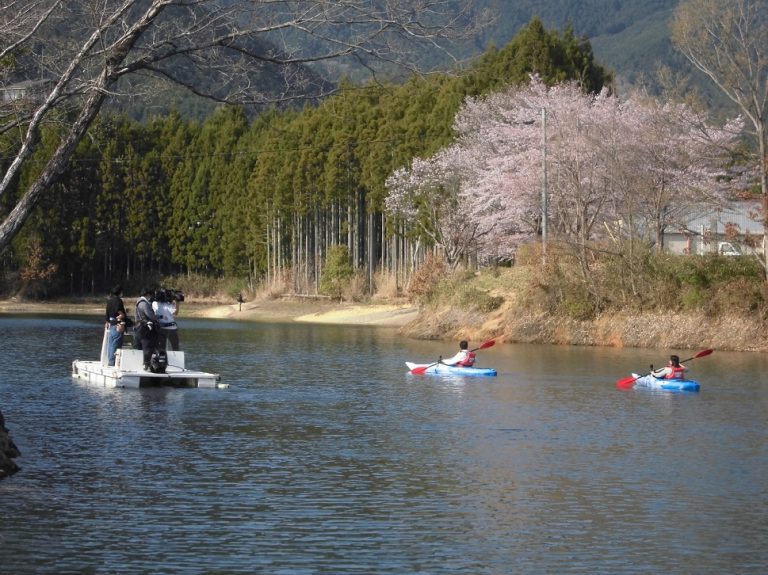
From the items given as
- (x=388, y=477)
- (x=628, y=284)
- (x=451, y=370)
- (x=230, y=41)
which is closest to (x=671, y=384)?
(x=451, y=370)

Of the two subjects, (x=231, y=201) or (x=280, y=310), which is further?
(x=231, y=201)

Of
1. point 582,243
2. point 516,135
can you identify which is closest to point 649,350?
point 582,243

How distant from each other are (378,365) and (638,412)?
1225 centimetres

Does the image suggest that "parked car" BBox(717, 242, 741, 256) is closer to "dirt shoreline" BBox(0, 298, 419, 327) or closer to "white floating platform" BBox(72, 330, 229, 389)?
"dirt shoreline" BBox(0, 298, 419, 327)

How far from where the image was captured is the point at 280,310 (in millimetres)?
78938

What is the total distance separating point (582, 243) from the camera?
155 ft

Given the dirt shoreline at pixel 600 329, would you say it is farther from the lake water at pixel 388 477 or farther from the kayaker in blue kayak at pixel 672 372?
the kayaker in blue kayak at pixel 672 372

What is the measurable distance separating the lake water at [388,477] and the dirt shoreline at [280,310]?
111 ft

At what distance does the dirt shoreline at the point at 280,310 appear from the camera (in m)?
67.1

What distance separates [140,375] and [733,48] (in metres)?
24.8

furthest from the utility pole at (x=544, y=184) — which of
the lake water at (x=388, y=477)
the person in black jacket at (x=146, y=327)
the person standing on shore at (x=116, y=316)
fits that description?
the person in black jacket at (x=146, y=327)

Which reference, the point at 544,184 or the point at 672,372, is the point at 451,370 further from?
the point at 544,184

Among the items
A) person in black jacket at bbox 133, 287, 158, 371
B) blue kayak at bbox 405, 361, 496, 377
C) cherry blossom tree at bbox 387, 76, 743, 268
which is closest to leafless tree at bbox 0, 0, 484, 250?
person in black jacket at bbox 133, 287, 158, 371

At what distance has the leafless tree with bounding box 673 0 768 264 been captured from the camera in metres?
43.4
